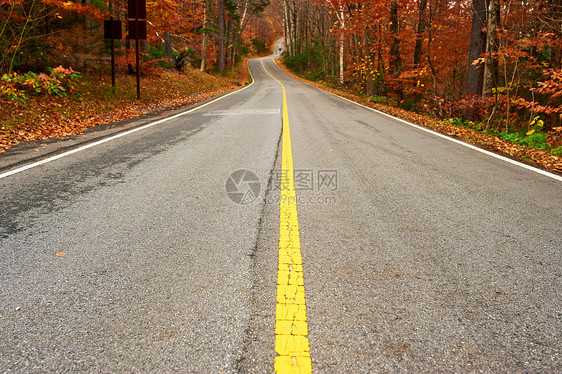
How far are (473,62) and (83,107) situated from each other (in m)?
12.0

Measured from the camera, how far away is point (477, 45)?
36.3 feet

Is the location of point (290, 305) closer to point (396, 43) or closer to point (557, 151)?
point (557, 151)

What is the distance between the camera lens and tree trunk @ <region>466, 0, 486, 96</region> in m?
10.9

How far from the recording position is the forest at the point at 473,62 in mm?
9625

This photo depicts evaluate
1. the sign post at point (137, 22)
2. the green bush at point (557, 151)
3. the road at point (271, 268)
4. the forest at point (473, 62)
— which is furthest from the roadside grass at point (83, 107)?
the forest at point (473, 62)

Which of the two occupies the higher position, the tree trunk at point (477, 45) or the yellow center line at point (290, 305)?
the tree trunk at point (477, 45)

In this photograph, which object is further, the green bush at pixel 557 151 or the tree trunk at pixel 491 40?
the tree trunk at pixel 491 40

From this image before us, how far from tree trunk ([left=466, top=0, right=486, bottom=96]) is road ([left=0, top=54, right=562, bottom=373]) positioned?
23.8 ft

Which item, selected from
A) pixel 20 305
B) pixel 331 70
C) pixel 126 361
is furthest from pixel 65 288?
pixel 331 70

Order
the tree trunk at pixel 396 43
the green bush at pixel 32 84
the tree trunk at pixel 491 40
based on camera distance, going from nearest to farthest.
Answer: the green bush at pixel 32 84
the tree trunk at pixel 491 40
the tree trunk at pixel 396 43

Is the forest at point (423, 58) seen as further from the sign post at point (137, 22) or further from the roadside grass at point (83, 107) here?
the sign post at point (137, 22)

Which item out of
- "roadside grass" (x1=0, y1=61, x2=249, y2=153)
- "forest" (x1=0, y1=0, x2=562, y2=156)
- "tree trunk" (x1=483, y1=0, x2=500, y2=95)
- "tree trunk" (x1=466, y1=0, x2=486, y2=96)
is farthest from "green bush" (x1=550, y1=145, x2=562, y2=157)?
"roadside grass" (x1=0, y1=61, x2=249, y2=153)

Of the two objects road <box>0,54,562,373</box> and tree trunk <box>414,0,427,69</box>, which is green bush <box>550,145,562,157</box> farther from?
tree trunk <box>414,0,427,69</box>

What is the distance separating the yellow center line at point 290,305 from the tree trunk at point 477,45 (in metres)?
10.3
